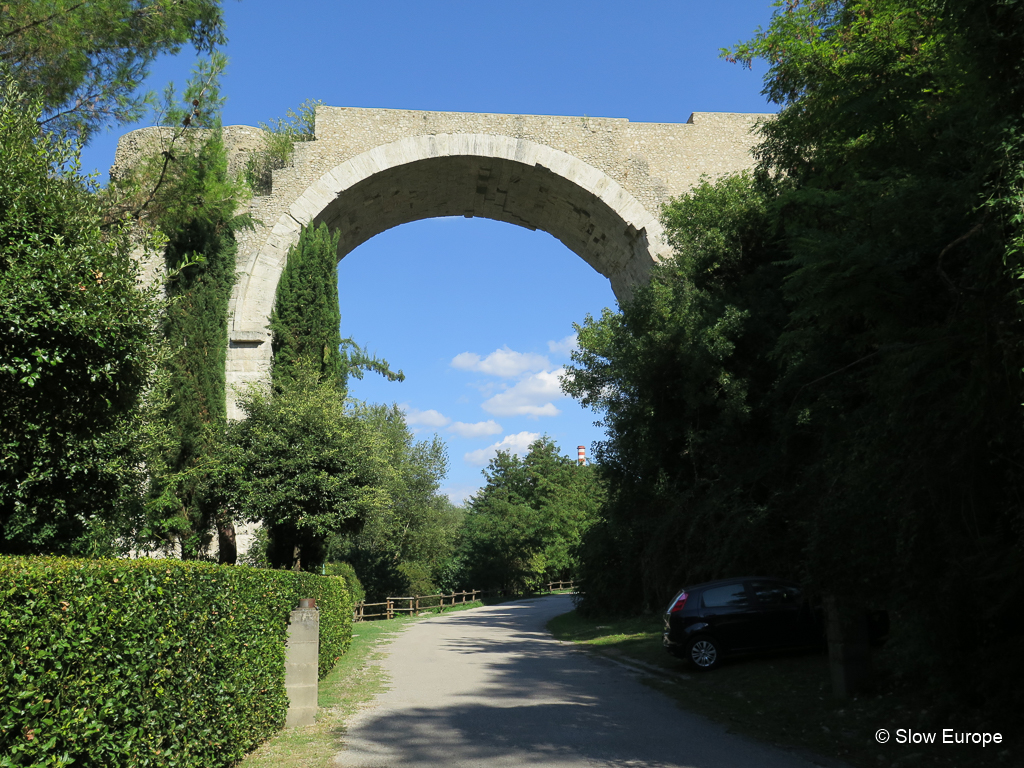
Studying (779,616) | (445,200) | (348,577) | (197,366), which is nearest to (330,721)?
(779,616)

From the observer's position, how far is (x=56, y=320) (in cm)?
565

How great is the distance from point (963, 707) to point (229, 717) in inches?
222

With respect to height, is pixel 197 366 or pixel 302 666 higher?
pixel 197 366

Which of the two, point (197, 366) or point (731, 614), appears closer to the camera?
point (731, 614)

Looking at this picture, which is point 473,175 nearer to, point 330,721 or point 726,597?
point 726,597

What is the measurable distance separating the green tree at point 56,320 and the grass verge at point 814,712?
647 cm

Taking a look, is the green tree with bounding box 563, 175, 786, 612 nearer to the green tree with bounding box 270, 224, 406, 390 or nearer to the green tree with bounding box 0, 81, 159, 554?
the green tree with bounding box 270, 224, 406, 390

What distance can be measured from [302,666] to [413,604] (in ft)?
88.3

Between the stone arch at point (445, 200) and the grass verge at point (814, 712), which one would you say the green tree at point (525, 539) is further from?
the grass verge at point (814, 712)

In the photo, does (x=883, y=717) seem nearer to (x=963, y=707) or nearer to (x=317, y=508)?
(x=963, y=707)

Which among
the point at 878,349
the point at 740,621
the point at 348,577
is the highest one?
the point at 878,349

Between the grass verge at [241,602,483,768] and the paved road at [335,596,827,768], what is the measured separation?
19 centimetres

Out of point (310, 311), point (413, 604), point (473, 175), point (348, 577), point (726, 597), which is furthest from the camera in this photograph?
point (413, 604)

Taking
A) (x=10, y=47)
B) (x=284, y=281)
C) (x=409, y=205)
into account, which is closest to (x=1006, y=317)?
(x=10, y=47)
